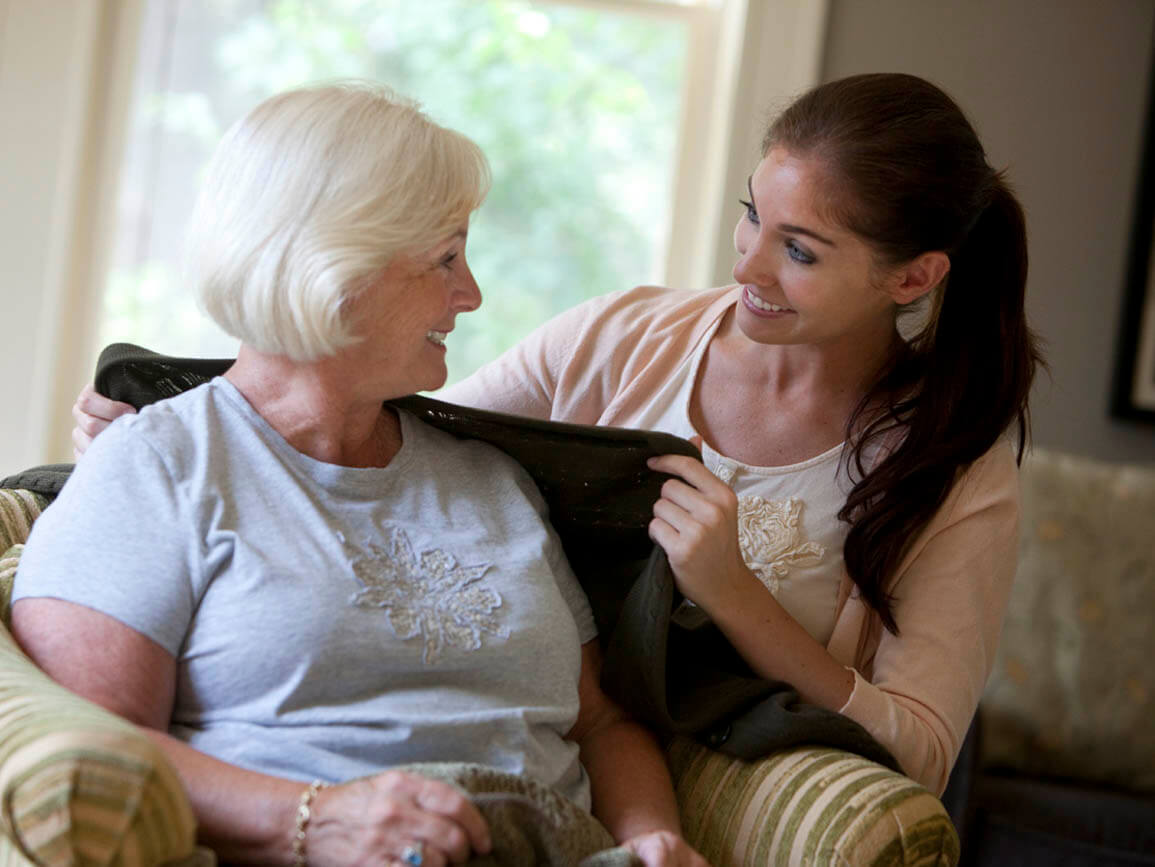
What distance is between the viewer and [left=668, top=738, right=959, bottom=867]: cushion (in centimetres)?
129

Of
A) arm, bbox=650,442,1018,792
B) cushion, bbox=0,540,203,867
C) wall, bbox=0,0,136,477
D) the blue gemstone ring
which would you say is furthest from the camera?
wall, bbox=0,0,136,477

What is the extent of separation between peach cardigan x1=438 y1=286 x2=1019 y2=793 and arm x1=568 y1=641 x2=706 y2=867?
0.84 ft

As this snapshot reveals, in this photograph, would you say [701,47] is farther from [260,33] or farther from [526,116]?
[260,33]

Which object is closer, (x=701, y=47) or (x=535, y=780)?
(x=535, y=780)

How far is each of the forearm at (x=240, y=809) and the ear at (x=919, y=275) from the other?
41.9 inches

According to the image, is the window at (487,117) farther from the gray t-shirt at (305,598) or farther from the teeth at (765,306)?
the gray t-shirt at (305,598)

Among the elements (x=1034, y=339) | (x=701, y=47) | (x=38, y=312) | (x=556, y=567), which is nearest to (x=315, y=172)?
(x=556, y=567)

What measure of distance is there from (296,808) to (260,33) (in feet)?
7.91

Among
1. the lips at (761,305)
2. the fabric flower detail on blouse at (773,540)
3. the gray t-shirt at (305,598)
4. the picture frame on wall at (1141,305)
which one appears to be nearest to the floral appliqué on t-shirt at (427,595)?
the gray t-shirt at (305,598)

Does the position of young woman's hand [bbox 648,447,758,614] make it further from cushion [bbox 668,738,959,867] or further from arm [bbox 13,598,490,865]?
arm [bbox 13,598,490,865]

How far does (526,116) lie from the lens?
3.20 m

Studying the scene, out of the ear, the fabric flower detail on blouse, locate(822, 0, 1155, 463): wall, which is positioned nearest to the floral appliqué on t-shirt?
the fabric flower detail on blouse

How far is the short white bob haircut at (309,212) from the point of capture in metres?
1.34

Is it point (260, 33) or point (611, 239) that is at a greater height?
point (260, 33)
